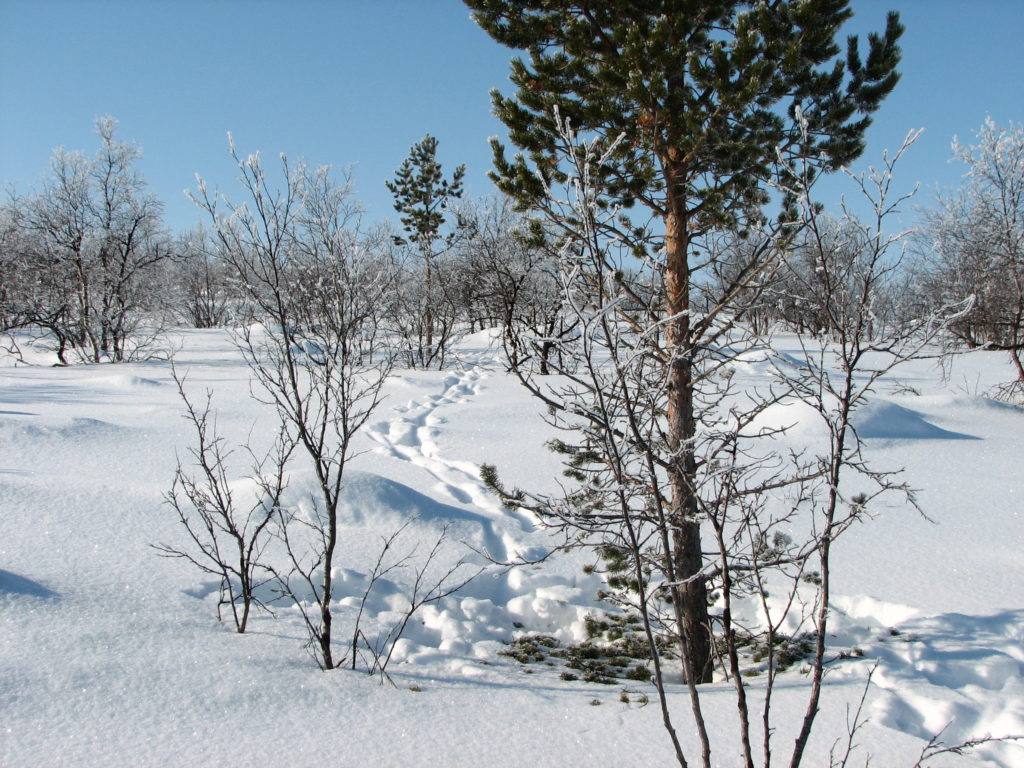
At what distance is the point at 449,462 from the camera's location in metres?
8.60

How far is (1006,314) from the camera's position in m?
15.5

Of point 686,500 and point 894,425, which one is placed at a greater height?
point 686,500

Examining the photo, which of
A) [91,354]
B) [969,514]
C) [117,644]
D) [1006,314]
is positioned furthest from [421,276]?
[117,644]

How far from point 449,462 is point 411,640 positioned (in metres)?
4.60

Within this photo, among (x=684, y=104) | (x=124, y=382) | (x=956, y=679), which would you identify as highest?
(x=684, y=104)

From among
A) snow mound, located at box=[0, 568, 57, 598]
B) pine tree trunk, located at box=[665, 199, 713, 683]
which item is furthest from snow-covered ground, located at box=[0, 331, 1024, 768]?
pine tree trunk, located at box=[665, 199, 713, 683]

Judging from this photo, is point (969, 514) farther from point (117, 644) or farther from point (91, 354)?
point (91, 354)

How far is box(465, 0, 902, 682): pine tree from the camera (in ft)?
13.3

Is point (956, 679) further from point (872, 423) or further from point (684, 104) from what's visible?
point (872, 423)

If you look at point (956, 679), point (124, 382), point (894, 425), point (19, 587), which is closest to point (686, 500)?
point (956, 679)

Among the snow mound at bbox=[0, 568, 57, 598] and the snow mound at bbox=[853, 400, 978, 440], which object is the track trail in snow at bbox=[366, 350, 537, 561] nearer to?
the snow mound at bbox=[0, 568, 57, 598]

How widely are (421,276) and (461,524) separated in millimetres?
18949

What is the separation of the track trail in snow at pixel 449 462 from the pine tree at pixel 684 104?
7.56 feet

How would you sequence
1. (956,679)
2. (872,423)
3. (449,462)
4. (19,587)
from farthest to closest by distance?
(872,423) < (449,462) < (956,679) < (19,587)
